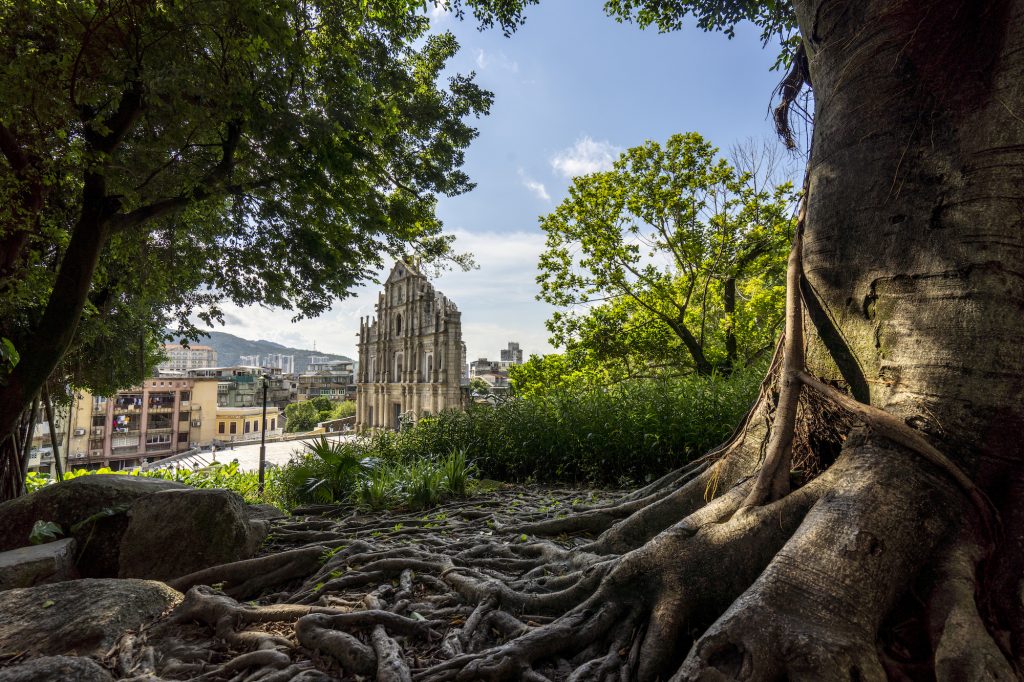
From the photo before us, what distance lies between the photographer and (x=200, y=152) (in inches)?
251

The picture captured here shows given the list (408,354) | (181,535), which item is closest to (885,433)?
(181,535)

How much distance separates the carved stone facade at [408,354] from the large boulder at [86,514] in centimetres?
2499

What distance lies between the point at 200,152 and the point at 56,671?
653 cm

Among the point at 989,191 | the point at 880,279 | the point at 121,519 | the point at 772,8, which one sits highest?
the point at 772,8

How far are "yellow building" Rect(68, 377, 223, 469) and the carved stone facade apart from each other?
1929 centimetres

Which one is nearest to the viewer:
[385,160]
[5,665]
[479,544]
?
[5,665]

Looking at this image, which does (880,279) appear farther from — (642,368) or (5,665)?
(642,368)

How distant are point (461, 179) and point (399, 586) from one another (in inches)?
263

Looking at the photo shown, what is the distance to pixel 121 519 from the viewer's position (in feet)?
12.2

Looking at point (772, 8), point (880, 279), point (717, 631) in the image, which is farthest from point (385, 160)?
point (717, 631)

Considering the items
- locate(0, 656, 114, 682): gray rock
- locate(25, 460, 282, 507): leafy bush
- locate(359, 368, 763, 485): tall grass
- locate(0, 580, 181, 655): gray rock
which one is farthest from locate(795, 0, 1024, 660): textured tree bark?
locate(25, 460, 282, 507): leafy bush

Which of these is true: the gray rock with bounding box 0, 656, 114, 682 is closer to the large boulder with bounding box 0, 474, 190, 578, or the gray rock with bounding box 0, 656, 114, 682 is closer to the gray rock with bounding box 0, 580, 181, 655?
the gray rock with bounding box 0, 580, 181, 655

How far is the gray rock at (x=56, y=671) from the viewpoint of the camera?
1.79 metres

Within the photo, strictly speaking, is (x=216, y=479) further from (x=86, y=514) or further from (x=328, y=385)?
(x=328, y=385)
